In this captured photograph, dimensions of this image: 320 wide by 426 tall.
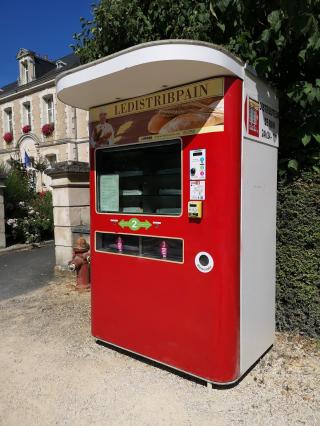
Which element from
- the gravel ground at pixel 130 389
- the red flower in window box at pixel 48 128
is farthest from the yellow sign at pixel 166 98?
the red flower in window box at pixel 48 128

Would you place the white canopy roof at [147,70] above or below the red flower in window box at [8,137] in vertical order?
below

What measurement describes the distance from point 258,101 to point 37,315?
3514 mm

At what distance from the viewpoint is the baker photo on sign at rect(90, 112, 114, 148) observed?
315 centimetres

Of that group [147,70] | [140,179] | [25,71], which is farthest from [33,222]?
[25,71]

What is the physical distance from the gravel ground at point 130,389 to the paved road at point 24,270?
1983 mm

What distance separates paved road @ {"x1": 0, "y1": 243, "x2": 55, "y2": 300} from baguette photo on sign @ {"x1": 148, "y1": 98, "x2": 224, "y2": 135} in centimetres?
377

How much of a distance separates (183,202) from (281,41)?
168 centimetres

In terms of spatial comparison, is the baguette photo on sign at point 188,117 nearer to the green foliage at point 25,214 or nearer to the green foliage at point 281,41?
the green foliage at point 281,41

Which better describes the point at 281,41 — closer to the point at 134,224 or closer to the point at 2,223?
the point at 134,224

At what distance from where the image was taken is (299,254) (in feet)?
10.6

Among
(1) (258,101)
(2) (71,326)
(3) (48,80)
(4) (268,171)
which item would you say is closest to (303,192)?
(4) (268,171)

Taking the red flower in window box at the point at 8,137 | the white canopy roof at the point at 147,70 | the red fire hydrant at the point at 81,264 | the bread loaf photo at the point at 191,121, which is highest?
the red flower in window box at the point at 8,137

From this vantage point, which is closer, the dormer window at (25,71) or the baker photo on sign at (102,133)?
the baker photo on sign at (102,133)

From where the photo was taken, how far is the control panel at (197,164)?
8.39 feet
